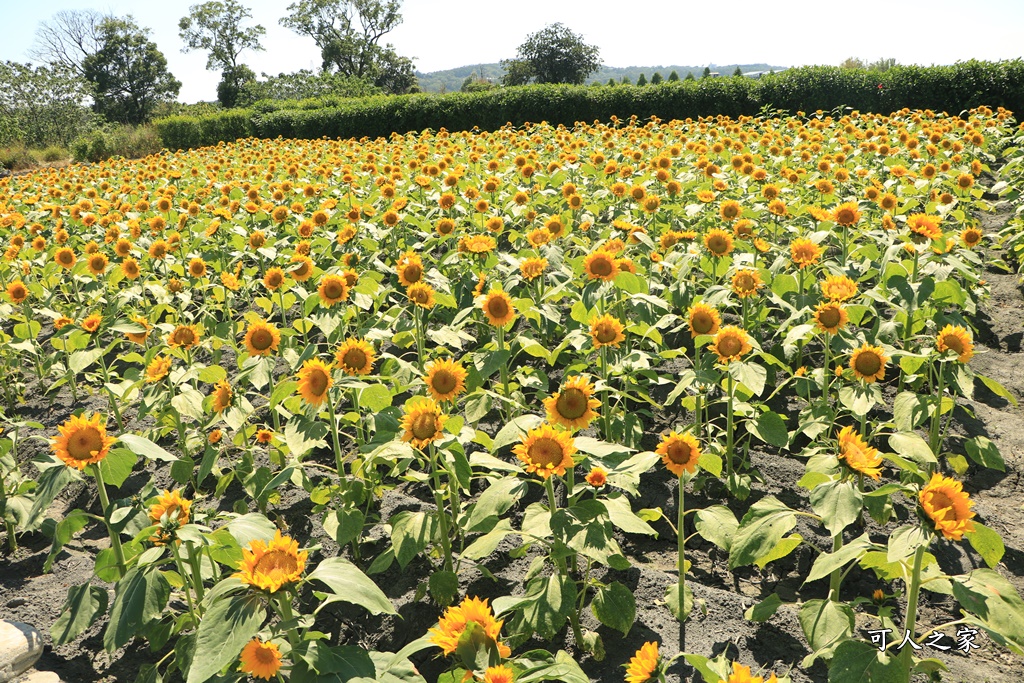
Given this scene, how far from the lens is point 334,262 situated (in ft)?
18.2

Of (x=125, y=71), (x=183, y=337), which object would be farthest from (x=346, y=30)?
(x=183, y=337)

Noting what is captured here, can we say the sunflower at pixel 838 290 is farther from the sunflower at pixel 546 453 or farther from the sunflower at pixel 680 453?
the sunflower at pixel 546 453

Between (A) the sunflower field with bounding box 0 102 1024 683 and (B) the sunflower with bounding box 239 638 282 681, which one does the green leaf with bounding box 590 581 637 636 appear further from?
(B) the sunflower with bounding box 239 638 282 681

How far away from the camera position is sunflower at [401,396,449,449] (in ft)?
7.54

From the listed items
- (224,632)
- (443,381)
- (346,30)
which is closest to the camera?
(224,632)

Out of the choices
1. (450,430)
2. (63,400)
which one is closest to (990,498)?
(450,430)

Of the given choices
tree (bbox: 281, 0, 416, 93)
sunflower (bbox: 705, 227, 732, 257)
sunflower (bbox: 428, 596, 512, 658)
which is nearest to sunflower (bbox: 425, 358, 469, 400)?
sunflower (bbox: 428, 596, 512, 658)

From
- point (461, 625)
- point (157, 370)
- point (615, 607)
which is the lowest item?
point (615, 607)

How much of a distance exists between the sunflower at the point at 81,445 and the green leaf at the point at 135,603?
1.64ft

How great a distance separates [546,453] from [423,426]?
433 millimetres

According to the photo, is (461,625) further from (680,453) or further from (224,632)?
(680,453)

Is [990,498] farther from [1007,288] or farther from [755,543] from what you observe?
[1007,288]

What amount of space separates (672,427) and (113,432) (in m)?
3.43

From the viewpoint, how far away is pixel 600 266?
3424mm
